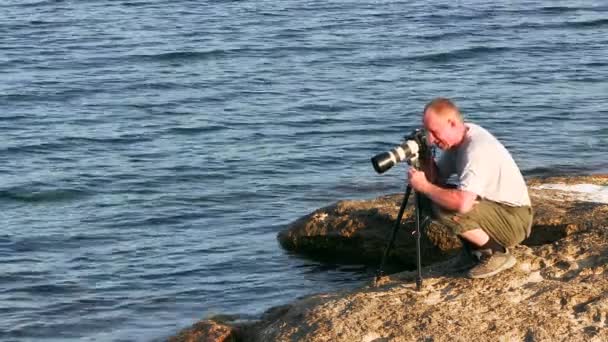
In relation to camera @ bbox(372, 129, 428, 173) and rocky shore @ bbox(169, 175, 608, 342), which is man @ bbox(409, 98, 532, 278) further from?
rocky shore @ bbox(169, 175, 608, 342)

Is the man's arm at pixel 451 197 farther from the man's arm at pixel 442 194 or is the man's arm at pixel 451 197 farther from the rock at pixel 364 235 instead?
the rock at pixel 364 235

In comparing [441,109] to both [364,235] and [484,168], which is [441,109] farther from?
[364,235]

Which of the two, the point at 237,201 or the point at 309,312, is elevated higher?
the point at 309,312

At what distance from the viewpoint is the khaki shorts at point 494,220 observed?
7574mm

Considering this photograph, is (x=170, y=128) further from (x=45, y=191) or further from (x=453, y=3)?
(x=453, y=3)

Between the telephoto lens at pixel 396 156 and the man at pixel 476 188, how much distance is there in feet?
0.37

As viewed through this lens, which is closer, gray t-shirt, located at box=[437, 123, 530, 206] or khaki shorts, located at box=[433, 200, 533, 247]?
gray t-shirt, located at box=[437, 123, 530, 206]

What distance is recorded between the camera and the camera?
7266mm

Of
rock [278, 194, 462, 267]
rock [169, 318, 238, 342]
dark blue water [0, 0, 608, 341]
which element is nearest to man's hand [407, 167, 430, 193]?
rock [169, 318, 238, 342]

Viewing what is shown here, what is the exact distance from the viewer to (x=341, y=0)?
2988 centimetres

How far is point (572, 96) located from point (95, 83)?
8.18 m

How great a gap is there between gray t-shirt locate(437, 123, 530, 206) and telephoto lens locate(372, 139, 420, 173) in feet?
1.02

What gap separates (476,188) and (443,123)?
0.44m

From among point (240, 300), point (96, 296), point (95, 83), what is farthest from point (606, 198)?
point (95, 83)
